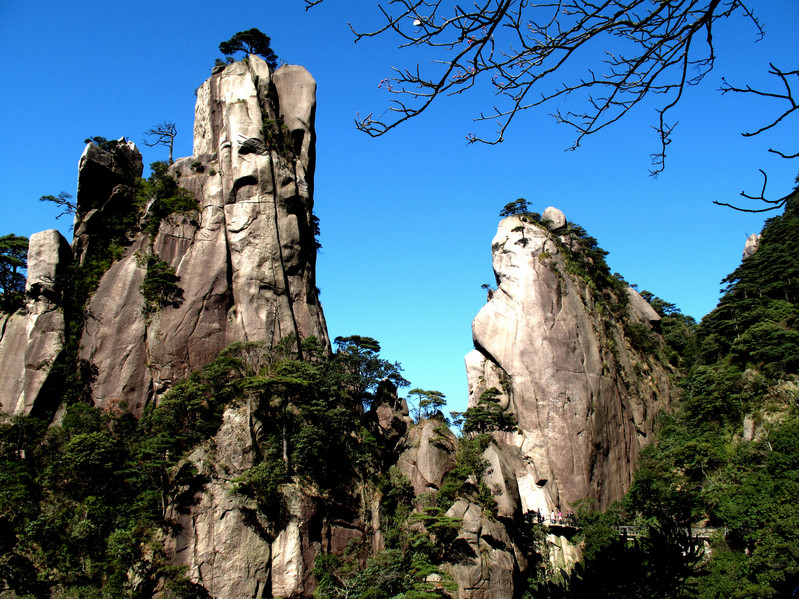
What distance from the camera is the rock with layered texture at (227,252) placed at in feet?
83.4

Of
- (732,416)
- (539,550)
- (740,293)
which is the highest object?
(740,293)

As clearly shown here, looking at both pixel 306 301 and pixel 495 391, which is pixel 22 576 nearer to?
pixel 306 301

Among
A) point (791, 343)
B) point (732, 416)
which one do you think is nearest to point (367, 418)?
point (732, 416)

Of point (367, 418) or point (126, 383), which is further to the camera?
point (367, 418)

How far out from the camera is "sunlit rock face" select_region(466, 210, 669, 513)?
1130 inches

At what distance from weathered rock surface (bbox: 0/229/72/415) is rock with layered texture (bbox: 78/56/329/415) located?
5.22ft

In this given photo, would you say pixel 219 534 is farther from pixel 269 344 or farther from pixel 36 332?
pixel 36 332

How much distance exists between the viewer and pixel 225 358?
77.6 ft

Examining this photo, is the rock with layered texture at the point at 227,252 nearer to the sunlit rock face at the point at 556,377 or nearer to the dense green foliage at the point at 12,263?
the dense green foliage at the point at 12,263

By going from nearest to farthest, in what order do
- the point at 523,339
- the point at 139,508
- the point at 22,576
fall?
the point at 22,576 → the point at 139,508 → the point at 523,339

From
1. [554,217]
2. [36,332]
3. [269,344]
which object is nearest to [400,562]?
[269,344]

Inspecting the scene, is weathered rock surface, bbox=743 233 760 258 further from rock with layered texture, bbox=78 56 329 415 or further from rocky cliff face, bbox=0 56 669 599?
rock with layered texture, bbox=78 56 329 415

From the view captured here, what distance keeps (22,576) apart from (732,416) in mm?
32055

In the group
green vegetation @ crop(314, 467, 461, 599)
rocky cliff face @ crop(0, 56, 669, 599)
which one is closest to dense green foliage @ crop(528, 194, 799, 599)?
rocky cliff face @ crop(0, 56, 669, 599)
